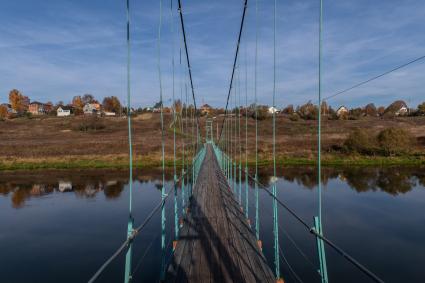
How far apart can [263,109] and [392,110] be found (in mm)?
41019

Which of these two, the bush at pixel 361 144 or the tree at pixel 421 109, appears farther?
the tree at pixel 421 109

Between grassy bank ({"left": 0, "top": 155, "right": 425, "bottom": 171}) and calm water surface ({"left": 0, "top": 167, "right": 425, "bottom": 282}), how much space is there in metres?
6.39

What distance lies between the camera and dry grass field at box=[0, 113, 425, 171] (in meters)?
33.3

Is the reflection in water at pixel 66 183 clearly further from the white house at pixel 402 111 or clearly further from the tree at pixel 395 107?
the tree at pixel 395 107

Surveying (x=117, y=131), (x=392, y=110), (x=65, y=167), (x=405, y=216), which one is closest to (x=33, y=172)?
(x=65, y=167)

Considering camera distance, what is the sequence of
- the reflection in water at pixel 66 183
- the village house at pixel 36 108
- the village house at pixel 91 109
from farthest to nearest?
the village house at pixel 36 108, the village house at pixel 91 109, the reflection in water at pixel 66 183

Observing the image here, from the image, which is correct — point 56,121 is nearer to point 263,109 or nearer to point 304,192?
point 263,109

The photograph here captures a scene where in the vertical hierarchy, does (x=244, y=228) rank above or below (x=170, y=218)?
above

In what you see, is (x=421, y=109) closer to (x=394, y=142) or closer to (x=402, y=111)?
(x=402, y=111)

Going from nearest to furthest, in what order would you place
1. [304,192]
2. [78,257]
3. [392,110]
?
[78,257] → [304,192] → [392,110]

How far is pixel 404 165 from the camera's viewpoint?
3041 cm

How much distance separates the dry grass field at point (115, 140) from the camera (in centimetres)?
3328

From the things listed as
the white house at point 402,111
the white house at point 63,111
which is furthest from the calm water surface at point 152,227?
the white house at point 63,111

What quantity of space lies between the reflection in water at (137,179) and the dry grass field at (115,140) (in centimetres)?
468
